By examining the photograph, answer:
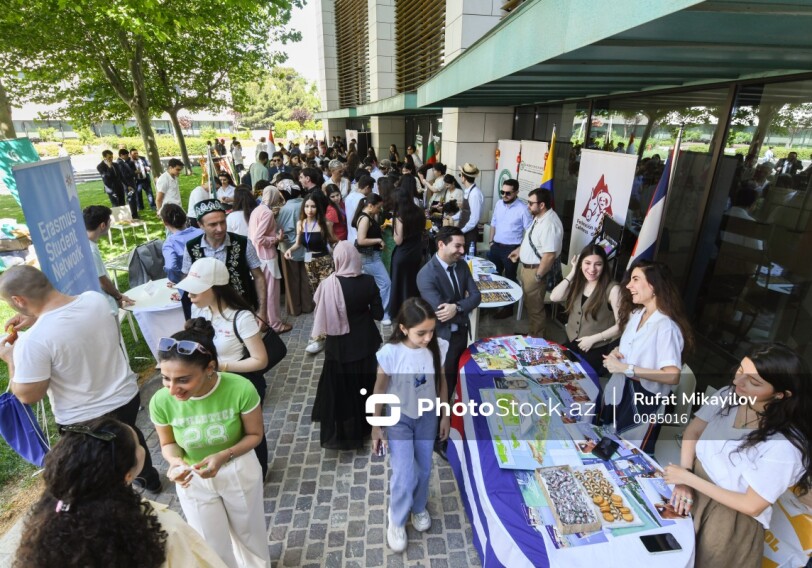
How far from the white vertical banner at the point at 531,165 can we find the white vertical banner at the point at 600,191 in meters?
1.37

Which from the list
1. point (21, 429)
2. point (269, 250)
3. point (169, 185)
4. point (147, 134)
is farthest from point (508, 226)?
point (147, 134)

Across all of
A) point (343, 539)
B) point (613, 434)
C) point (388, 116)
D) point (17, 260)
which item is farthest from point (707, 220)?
point (388, 116)

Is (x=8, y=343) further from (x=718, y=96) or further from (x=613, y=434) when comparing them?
(x=718, y=96)

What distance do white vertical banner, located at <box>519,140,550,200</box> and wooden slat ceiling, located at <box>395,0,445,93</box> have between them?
320 centimetres

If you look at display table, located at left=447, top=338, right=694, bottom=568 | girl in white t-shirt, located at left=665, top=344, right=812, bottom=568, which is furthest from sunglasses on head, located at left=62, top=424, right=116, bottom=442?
girl in white t-shirt, located at left=665, top=344, right=812, bottom=568

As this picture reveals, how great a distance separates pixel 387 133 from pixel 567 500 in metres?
17.0

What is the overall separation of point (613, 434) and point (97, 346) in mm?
3518

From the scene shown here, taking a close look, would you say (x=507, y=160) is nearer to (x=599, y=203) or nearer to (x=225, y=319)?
(x=599, y=203)

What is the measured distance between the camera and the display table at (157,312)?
13.9 ft

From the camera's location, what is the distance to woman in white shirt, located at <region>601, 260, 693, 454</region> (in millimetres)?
2844

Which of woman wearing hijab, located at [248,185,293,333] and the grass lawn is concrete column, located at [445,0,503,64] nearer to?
woman wearing hijab, located at [248,185,293,333]

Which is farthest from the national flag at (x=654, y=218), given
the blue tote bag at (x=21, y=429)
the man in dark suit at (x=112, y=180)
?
the man in dark suit at (x=112, y=180)

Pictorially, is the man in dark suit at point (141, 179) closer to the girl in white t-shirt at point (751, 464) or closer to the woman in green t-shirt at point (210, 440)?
the woman in green t-shirt at point (210, 440)

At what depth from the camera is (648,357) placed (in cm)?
290
